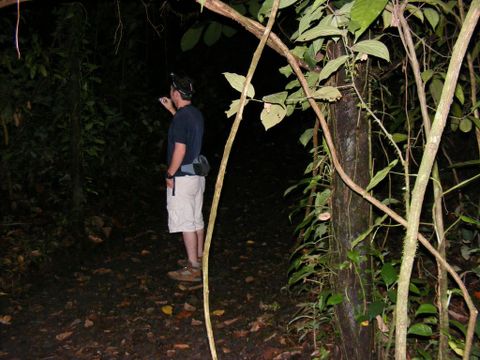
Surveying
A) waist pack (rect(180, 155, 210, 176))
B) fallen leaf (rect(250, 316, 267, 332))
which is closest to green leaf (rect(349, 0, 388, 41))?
fallen leaf (rect(250, 316, 267, 332))

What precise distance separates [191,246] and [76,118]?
1853 mm

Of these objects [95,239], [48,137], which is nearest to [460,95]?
[95,239]

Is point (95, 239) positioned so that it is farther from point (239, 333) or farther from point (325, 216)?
point (325, 216)

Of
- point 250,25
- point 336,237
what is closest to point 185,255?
point 336,237

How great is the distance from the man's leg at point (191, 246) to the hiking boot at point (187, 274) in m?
0.06

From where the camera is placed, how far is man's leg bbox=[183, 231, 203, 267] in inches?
193

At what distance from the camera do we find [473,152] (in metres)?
4.96

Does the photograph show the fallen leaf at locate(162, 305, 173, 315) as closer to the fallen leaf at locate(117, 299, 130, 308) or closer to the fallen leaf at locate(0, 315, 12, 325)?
the fallen leaf at locate(117, 299, 130, 308)

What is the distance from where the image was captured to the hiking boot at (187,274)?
495 centimetres

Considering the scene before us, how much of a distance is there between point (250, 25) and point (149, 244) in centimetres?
425

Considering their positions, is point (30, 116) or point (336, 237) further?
point (30, 116)

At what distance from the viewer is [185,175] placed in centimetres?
466

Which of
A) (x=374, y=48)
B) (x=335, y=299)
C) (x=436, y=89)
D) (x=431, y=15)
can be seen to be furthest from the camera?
(x=335, y=299)

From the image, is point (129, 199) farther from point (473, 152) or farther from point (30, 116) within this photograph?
point (473, 152)
